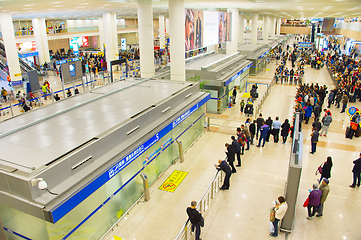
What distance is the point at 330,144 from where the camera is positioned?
1222 cm

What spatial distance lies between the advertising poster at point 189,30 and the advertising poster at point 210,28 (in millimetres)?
2441

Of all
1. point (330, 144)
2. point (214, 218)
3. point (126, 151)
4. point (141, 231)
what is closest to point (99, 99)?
point (126, 151)

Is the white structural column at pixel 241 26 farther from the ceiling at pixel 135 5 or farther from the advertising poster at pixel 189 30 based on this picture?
the advertising poster at pixel 189 30

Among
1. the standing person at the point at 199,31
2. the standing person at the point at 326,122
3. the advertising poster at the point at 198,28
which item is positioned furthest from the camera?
the standing person at the point at 199,31

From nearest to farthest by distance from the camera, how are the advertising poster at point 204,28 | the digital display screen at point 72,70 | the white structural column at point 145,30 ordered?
1. the white structural column at point 145,30
2. the advertising poster at point 204,28
3. the digital display screen at point 72,70

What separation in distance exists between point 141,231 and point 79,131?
302 centimetres

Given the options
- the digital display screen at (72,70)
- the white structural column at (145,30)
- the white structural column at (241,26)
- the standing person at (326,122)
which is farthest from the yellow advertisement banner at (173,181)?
the white structural column at (241,26)

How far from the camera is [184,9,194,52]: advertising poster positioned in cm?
Answer: 1559

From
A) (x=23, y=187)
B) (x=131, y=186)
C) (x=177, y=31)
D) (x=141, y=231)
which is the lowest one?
(x=141, y=231)

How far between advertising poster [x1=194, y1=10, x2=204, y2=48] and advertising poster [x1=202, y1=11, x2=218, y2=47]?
659 millimetres

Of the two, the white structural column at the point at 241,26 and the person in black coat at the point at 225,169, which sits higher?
the white structural column at the point at 241,26

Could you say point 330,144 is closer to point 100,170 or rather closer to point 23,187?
point 100,170

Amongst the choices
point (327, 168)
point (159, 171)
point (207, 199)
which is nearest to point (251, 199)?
point (207, 199)

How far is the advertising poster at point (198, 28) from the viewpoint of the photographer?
1708 cm
